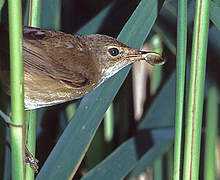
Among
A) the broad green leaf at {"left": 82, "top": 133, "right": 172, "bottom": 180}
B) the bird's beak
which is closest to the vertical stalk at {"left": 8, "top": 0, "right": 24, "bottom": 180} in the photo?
the broad green leaf at {"left": 82, "top": 133, "right": 172, "bottom": 180}

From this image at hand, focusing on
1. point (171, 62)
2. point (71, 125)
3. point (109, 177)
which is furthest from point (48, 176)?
point (171, 62)

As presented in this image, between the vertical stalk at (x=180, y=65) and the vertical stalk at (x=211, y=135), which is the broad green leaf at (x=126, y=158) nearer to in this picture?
the vertical stalk at (x=211, y=135)

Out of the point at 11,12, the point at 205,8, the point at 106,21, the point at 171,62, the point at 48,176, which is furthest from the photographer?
the point at 171,62

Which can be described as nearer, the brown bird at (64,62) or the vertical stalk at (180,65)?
the vertical stalk at (180,65)

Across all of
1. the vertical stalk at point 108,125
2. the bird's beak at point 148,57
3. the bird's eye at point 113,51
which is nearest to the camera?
the bird's beak at point 148,57

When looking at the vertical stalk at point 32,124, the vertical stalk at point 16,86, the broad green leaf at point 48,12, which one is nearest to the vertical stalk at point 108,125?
the broad green leaf at point 48,12

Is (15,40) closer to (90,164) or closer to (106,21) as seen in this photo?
(106,21)

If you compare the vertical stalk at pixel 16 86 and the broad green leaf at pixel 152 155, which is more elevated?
the vertical stalk at pixel 16 86
